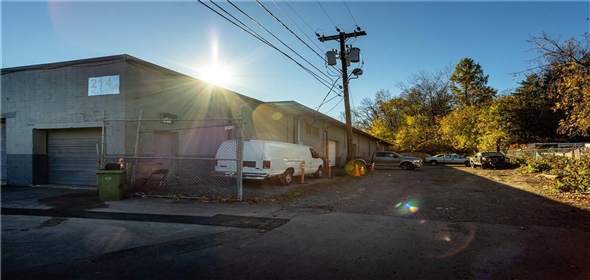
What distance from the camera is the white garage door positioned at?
10.6 m

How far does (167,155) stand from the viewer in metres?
11.7

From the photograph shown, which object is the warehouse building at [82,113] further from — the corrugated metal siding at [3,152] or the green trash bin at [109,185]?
the green trash bin at [109,185]

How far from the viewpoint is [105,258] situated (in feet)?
13.4

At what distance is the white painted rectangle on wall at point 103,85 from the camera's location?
1004cm

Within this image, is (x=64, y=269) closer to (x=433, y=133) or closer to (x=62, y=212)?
(x=62, y=212)

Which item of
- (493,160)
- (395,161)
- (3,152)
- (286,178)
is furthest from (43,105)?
(493,160)

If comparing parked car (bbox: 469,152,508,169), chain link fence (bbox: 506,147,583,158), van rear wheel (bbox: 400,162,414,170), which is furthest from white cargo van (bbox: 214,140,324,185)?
parked car (bbox: 469,152,508,169)

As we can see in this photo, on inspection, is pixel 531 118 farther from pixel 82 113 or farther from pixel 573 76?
pixel 82 113

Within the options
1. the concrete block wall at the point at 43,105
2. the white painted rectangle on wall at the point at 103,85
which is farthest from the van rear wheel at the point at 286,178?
the white painted rectangle on wall at the point at 103,85

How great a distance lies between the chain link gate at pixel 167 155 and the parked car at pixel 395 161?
1496cm

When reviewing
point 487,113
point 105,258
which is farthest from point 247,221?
point 487,113

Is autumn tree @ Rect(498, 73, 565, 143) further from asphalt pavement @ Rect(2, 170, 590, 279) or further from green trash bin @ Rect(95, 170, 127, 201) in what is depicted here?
green trash bin @ Rect(95, 170, 127, 201)

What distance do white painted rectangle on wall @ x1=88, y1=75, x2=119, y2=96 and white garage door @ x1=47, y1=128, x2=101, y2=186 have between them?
1265 millimetres

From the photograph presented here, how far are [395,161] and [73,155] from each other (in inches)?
807
